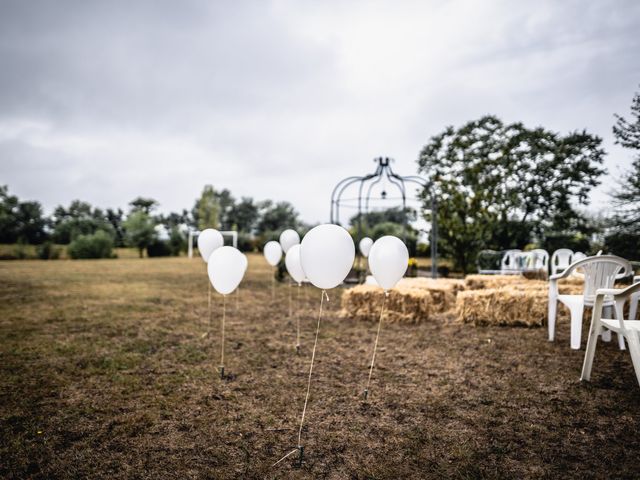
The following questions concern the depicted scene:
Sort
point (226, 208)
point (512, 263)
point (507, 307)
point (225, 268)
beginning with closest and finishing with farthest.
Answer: point (225, 268) < point (507, 307) < point (512, 263) < point (226, 208)

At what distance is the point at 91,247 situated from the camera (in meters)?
24.0

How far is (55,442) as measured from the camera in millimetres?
2217

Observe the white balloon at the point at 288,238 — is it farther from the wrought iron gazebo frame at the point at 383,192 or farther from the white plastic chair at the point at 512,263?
the white plastic chair at the point at 512,263

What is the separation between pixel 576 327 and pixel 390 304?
257cm

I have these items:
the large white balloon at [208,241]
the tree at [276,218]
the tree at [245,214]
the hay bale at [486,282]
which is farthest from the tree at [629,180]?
the tree at [245,214]

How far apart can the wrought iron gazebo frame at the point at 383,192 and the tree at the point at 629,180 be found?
773cm

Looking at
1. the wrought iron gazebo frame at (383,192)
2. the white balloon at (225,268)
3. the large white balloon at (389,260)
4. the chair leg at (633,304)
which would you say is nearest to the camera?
the large white balloon at (389,260)

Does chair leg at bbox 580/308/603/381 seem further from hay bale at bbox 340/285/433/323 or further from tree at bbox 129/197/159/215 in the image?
tree at bbox 129/197/159/215

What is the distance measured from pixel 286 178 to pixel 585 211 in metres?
20.5

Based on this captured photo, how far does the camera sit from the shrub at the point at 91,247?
2342 cm

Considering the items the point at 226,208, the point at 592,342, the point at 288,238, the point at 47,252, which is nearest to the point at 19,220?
the point at 47,252

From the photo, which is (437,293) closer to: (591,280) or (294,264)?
(591,280)

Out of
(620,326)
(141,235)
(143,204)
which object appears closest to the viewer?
(620,326)

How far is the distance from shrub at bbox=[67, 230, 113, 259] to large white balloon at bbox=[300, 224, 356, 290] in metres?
26.2
